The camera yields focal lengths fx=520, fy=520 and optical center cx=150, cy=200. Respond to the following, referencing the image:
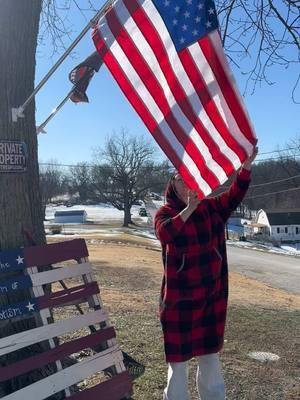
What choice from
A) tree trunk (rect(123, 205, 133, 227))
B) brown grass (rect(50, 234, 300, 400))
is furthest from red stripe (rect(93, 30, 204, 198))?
tree trunk (rect(123, 205, 133, 227))

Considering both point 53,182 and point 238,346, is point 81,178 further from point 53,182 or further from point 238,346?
point 238,346

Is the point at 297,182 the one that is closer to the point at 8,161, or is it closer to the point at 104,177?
the point at 104,177

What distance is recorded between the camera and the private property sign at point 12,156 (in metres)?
3.76

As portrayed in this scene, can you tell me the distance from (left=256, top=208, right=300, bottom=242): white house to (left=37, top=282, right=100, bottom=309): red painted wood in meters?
65.0

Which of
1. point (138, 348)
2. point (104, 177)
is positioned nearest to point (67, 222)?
point (104, 177)

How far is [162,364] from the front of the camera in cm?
476

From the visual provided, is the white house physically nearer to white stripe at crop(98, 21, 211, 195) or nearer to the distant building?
the distant building

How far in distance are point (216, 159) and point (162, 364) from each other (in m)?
2.14

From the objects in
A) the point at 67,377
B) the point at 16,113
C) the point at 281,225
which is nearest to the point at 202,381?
Answer: the point at 67,377

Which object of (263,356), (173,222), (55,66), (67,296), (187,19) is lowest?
(263,356)

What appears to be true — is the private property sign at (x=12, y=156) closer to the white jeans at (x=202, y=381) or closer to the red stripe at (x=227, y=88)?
the red stripe at (x=227, y=88)

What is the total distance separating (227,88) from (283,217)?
68.7 metres

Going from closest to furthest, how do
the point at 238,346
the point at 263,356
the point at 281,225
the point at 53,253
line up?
the point at 53,253
the point at 263,356
the point at 238,346
the point at 281,225

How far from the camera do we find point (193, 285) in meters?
3.40
